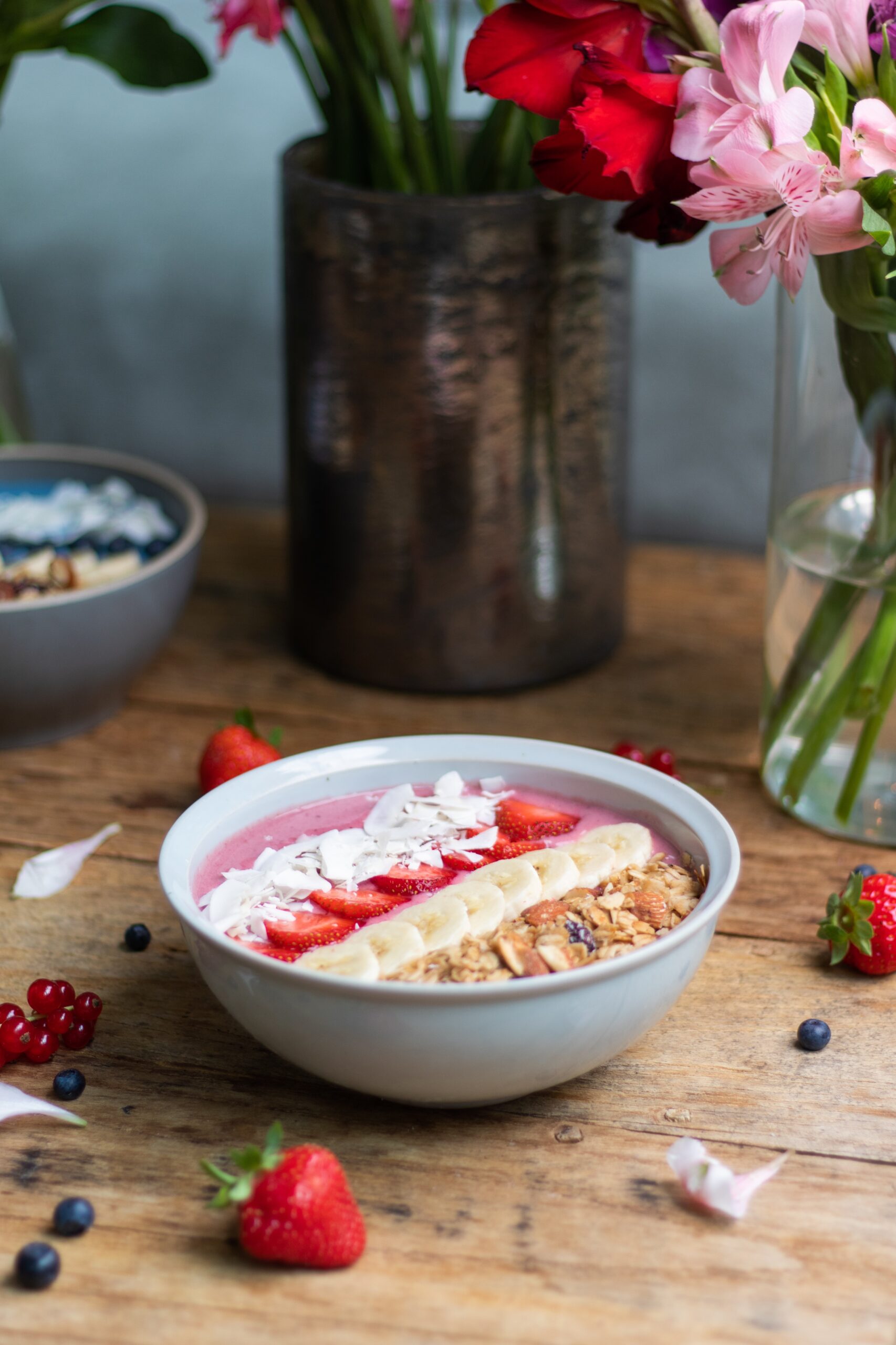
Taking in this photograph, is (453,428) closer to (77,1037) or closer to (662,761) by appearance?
(662,761)

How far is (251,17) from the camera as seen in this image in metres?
0.87

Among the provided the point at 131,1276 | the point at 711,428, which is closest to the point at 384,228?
the point at 711,428

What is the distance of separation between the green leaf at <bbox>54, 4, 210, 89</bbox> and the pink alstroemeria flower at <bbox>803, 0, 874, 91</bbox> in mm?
447

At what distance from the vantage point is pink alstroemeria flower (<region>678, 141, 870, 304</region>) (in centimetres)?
60

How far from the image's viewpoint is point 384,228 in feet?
2.86

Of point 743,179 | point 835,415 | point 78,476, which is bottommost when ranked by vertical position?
point 78,476

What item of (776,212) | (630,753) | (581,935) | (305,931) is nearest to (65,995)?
(305,931)

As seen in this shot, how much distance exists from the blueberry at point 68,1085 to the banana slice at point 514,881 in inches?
7.5

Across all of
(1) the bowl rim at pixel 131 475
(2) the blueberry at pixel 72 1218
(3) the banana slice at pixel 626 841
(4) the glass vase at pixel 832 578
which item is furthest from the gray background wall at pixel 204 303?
(2) the blueberry at pixel 72 1218

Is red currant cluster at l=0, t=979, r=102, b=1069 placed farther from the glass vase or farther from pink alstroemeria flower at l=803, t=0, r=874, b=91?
pink alstroemeria flower at l=803, t=0, r=874, b=91

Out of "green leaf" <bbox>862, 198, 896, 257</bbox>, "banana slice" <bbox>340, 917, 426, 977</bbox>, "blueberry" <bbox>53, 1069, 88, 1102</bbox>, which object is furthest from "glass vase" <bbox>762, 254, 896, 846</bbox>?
"blueberry" <bbox>53, 1069, 88, 1102</bbox>

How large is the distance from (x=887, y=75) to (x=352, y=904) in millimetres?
421

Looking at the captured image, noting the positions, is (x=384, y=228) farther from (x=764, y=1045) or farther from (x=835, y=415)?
(x=764, y=1045)

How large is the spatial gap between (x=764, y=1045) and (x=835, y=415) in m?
0.34
